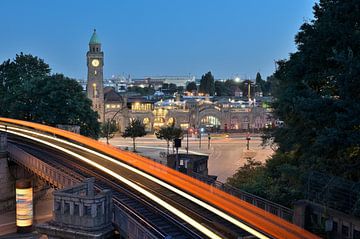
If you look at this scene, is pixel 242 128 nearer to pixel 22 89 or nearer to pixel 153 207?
pixel 22 89

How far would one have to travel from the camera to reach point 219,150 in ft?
299

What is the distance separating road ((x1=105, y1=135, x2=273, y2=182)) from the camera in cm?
7012

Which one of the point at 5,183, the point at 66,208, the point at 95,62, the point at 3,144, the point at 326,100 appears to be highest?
the point at 95,62

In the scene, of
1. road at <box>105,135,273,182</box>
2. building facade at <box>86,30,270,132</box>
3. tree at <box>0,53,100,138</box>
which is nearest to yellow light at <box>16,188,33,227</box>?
road at <box>105,135,273,182</box>

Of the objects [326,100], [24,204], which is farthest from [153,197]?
[24,204]

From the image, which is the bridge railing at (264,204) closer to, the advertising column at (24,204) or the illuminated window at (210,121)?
the advertising column at (24,204)

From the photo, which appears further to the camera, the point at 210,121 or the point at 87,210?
the point at 210,121

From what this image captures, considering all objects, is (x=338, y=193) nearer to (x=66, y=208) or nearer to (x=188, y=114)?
(x=66, y=208)

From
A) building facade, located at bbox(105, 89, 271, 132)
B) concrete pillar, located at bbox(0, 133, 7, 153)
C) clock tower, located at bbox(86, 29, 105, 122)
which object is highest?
clock tower, located at bbox(86, 29, 105, 122)

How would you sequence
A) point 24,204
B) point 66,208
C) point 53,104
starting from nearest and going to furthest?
point 66,208, point 24,204, point 53,104

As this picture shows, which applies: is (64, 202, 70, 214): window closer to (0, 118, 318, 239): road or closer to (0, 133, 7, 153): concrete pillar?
(0, 118, 318, 239): road

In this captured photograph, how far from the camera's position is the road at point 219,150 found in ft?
230

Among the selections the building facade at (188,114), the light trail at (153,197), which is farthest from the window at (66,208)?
the building facade at (188,114)

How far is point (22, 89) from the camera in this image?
68812mm
